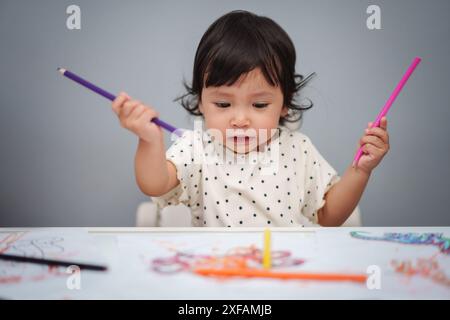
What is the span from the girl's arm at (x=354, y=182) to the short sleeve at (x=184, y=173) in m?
0.23

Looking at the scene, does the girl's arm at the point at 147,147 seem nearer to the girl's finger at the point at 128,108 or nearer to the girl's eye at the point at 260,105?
the girl's finger at the point at 128,108

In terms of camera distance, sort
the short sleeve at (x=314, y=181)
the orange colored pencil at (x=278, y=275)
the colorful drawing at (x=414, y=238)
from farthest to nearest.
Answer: the short sleeve at (x=314, y=181), the colorful drawing at (x=414, y=238), the orange colored pencil at (x=278, y=275)

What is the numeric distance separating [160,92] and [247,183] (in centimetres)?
34

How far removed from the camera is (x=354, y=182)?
795mm

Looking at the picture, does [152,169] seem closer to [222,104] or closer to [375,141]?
[222,104]

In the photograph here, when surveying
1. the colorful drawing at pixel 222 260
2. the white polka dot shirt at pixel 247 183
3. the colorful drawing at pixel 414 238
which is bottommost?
the colorful drawing at pixel 222 260

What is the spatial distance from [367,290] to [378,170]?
702mm

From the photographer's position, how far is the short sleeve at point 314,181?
846 mm

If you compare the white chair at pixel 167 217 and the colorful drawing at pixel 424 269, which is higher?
the white chair at pixel 167 217

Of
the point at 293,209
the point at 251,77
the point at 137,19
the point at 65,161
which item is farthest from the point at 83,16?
the point at 293,209

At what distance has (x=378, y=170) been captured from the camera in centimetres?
111

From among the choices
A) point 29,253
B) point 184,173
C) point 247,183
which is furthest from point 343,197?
point 29,253

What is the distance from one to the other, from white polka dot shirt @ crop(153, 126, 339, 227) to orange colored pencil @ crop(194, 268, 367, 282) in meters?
0.33

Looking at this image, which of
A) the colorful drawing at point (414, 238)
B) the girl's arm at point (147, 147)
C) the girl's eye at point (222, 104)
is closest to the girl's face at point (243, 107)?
the girl's eye at point (222, 104)
